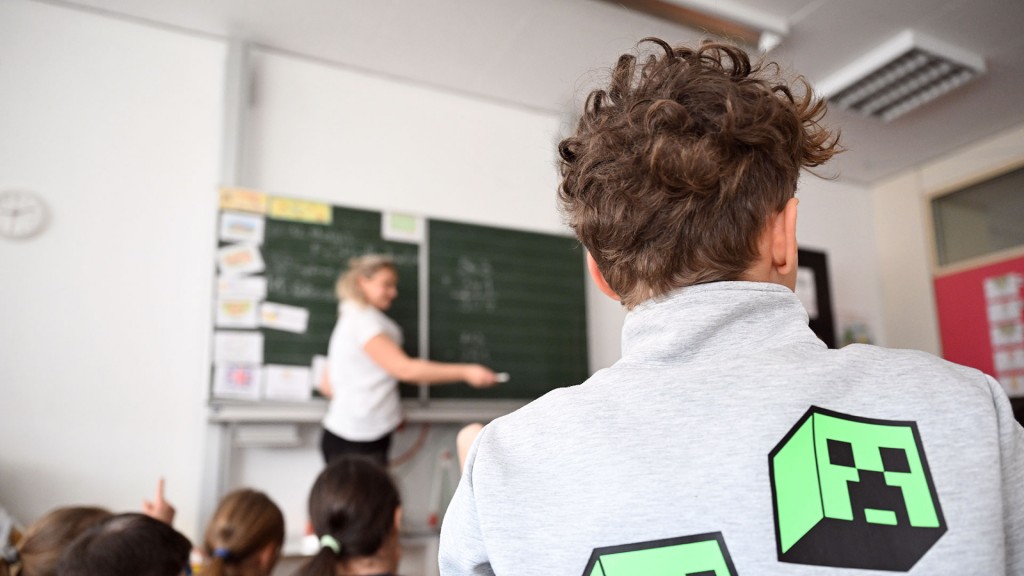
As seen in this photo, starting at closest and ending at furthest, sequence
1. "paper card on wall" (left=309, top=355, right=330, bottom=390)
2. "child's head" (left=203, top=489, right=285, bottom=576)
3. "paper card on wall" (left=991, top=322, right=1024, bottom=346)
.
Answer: "child's head" (left=203, top=489, right=285, bottom=576), "paper card on wall" (left=309, top=355, right=330, bottom=390), "paper card on wall" (left=991, top=322, right=1024, bottom=346)

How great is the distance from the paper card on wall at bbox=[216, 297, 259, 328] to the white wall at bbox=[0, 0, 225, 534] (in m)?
0.16

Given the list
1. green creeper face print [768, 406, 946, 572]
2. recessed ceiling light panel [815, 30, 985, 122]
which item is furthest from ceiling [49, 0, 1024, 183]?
green creeper face print [768, 406, 946, 572]

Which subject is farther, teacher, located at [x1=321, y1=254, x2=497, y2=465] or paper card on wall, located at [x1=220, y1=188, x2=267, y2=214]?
paper card on wall, located at [x1=220, y1=188, x2=267, y2=214]

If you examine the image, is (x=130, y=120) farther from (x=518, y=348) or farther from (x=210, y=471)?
(x=518, y=348)

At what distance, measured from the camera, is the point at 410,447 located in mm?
3584

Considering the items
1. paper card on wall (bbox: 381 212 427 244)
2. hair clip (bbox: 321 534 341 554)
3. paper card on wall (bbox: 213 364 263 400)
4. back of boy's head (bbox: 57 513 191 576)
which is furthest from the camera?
paper card on wall (bbox: 381 212 427 244)

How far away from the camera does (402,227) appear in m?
3.64

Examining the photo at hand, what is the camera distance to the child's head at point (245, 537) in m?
2.14

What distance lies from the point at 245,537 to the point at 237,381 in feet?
3.49

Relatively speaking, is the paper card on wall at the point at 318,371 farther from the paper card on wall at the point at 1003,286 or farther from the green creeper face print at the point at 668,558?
the paper card on wall at the point at 1003,286

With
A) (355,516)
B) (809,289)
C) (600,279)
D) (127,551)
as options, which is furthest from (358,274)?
(809,289)

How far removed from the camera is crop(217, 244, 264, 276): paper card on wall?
3229 millimetres

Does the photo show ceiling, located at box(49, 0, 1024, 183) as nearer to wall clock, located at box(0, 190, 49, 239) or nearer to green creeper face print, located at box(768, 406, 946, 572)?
wall clock, located at box(0, 190, 49, 239)

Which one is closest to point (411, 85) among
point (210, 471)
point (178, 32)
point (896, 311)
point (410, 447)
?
point (178, 32)
